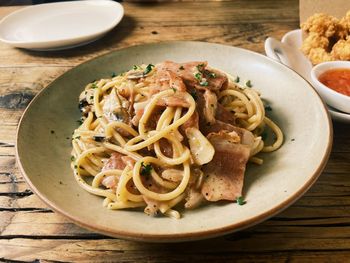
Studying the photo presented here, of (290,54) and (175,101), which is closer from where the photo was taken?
(175,101)

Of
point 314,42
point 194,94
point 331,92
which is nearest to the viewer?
point 194,94

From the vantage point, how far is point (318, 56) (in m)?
3.38

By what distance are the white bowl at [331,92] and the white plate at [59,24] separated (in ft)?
6.94

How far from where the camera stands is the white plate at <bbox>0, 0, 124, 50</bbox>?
157 inches

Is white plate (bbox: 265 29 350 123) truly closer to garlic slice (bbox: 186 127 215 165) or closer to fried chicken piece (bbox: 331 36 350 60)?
fried chicken piece (bbox: 331 36 350 60)

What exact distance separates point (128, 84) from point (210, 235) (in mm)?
1274

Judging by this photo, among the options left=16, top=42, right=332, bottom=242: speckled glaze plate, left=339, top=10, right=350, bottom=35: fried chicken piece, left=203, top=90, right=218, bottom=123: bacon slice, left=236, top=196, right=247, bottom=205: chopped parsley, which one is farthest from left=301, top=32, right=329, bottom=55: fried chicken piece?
left=236, top=196, right=247, bottom=205: chopped parsley

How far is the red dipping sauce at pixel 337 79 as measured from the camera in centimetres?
292

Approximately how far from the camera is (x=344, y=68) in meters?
3.09

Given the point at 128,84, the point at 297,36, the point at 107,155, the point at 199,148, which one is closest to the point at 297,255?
the point at 199,148

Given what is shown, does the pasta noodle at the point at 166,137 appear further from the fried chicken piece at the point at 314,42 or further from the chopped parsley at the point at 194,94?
the fried chicken piece at the point at 314,42

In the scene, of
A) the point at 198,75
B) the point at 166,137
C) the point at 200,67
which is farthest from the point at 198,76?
the point at 166,137

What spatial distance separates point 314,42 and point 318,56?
0.14m

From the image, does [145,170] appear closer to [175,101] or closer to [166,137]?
[166,137]
